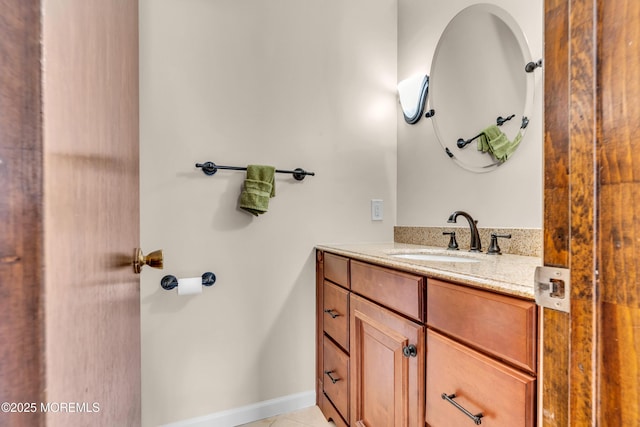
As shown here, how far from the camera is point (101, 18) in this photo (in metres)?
0.47

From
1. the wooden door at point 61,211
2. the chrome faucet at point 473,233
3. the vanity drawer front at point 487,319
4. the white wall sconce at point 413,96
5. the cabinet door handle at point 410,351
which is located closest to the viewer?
the wooden door at point 61,211

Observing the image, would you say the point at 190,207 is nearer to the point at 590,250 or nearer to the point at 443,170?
the point at 443,170

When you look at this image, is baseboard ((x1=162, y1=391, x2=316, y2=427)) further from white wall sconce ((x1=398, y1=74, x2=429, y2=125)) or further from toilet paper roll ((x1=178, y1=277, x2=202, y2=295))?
white wall sconce ((x1=398, y1=74, x2=429, y2=125))

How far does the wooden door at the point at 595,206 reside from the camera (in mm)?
332

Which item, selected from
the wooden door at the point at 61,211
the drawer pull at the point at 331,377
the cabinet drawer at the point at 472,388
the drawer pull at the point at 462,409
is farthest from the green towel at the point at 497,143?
the wooden door at the point at 61,211

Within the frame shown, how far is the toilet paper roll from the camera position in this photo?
139 cm

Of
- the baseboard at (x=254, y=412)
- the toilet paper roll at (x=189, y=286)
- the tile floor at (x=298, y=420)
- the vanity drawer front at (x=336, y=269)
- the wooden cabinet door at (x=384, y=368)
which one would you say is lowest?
the tile floor at (x=298, y=420)

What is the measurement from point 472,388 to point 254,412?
1.29m

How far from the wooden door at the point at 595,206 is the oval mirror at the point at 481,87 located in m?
0.99

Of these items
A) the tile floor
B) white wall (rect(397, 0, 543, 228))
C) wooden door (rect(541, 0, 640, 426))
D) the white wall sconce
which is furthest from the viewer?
the white wall sconce

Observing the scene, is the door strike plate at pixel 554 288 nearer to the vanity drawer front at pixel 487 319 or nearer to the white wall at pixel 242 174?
the vanity drawer front at pixel 487 319

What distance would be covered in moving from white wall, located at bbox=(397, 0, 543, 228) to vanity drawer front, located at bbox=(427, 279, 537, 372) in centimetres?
64

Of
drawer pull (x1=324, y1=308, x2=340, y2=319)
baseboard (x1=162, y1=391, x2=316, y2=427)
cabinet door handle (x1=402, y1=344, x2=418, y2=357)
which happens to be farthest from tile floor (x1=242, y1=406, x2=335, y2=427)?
cabinet door handle (x1=402, y1=344, x2=418, y2=357)

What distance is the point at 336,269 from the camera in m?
1.48
